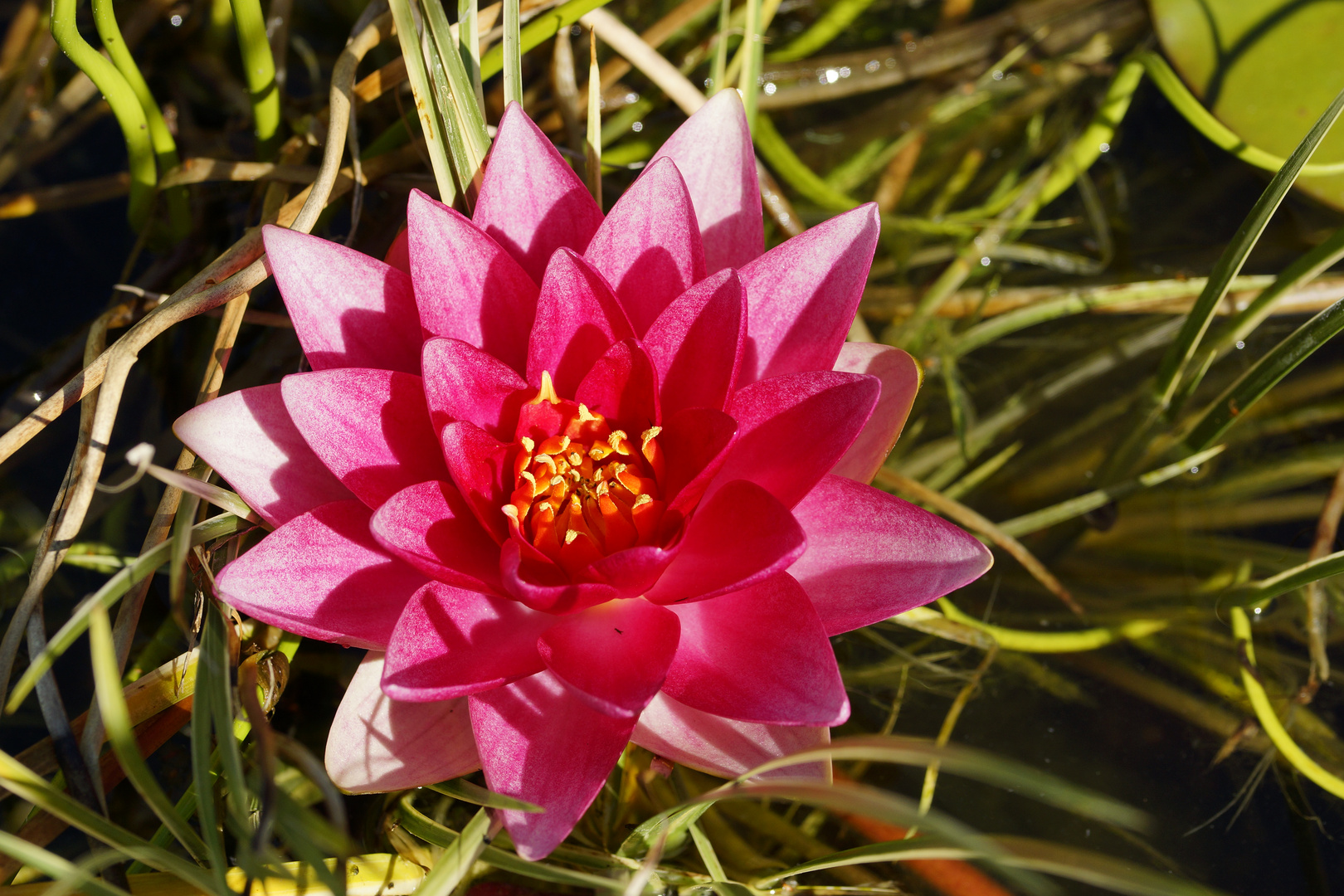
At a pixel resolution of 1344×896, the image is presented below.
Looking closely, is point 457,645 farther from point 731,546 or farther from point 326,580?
point 731,546

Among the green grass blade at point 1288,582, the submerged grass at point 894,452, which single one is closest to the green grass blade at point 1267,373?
the submerged grass at point 894,452

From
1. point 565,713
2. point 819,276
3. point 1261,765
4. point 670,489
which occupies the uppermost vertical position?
point 819,276

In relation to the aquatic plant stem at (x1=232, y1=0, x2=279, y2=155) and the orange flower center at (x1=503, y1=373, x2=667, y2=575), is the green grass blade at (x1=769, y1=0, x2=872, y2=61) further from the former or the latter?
the orange flower center at (x1=503, y1=373, x2=667, y2=575)

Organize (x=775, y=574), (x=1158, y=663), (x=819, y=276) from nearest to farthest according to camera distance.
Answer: (x=775, y=574) < (x=819, y=276) < (x=1158, y=663)

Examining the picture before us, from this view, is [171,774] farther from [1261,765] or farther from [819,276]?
[1261,765]

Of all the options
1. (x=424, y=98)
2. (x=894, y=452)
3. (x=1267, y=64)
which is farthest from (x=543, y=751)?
(x=1267, y=64)

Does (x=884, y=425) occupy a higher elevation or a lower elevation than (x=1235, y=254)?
lower

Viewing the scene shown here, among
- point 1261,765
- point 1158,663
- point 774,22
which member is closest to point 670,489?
point 1158,663
